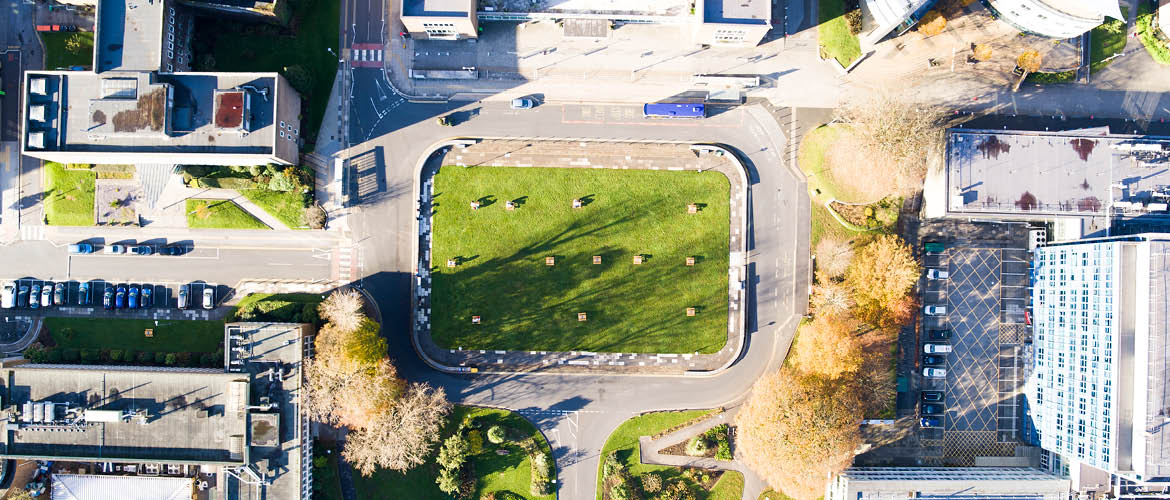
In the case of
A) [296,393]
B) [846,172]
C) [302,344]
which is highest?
[846,172]

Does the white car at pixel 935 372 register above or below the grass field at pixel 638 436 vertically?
above

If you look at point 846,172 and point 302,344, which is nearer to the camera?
point 302,344

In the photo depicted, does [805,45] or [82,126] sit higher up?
[805,45]

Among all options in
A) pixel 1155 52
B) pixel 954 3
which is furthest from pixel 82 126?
Result: pixel 1155 52

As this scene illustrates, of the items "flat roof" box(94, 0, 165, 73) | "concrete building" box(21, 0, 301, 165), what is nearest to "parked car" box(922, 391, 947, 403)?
"concrete building" box(21, 0, 301, 165)

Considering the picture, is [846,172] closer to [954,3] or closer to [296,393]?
[954,3]

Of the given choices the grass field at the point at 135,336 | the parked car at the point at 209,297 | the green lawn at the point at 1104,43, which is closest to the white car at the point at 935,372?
the green lawn at the point at 1104,43

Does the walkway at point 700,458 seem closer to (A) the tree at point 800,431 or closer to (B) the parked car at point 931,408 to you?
(A) the tree at point 800,431
